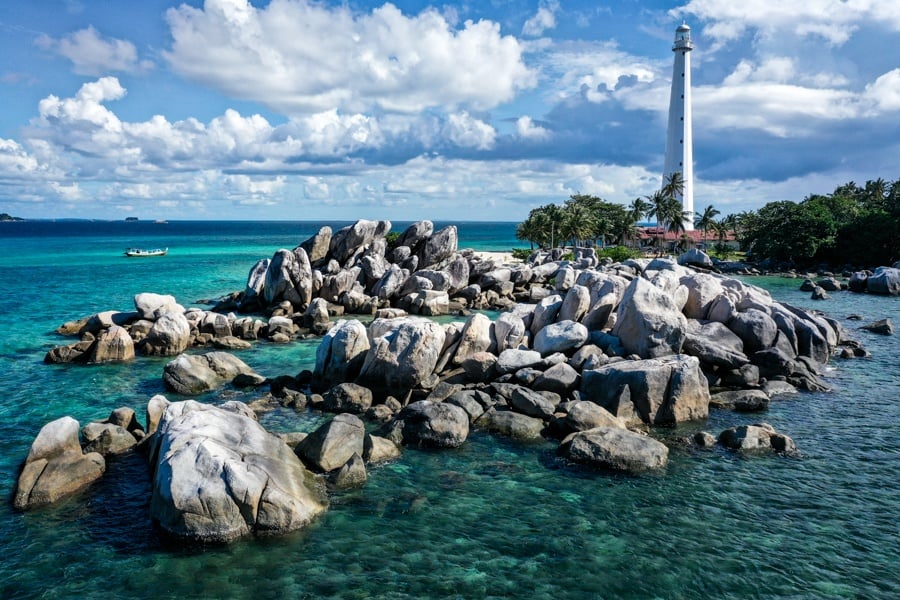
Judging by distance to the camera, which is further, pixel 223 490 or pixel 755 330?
pixel 755 330

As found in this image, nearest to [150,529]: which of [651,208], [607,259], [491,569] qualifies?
[491,569]

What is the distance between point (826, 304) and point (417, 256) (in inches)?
1632

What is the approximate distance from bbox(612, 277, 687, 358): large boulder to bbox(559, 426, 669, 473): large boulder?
27.9 feet

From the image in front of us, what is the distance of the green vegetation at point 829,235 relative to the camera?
8912 centimetres

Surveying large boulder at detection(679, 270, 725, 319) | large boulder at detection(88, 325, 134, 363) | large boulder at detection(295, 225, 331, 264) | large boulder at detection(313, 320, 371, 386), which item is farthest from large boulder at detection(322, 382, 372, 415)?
large boulder at detection(295, 225, 331, 264)

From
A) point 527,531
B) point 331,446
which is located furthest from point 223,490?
point 527,531

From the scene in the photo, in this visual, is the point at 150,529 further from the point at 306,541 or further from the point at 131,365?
the point at 131,365

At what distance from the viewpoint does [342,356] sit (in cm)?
3047

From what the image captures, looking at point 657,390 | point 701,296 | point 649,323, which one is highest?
point 701,296

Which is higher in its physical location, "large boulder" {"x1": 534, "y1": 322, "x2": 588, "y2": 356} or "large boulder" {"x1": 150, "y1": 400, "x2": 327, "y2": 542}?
"large boulder" {"x1": 534, "y1": 322, "x2": 588, "y2": 356}

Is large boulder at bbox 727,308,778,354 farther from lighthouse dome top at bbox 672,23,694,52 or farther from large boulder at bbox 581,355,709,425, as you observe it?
lighthouse dome top at bbox 672,23,694,52

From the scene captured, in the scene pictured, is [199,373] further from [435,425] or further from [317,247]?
[317,247]

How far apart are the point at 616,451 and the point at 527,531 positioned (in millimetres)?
5705

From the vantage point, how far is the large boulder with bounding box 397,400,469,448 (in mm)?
23672
